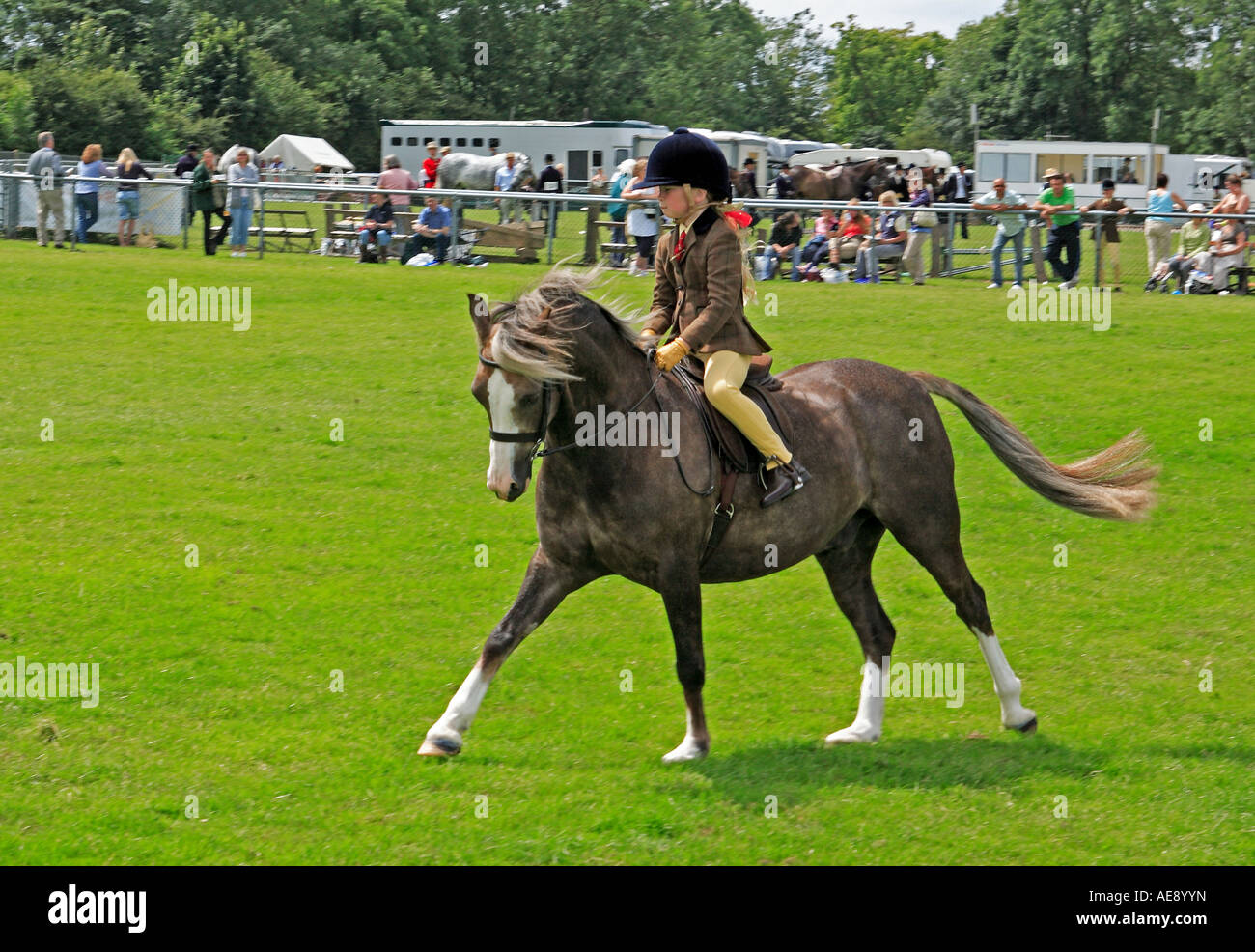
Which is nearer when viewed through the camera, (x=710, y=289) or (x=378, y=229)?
(x=710, y=289)

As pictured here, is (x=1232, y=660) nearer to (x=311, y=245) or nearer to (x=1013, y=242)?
(x=1013, y=242)

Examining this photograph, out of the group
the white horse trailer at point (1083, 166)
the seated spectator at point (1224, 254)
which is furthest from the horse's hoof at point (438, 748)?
the white horse trailer at point (1083, 166)

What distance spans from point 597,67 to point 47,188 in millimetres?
60152

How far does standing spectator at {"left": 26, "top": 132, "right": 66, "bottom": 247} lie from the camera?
26.8 m

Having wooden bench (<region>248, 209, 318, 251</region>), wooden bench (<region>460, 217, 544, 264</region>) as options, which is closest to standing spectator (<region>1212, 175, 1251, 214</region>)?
wooden bench (<region>460, 217, 544, 264</region>)

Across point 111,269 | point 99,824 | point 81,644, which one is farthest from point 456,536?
point 111,269

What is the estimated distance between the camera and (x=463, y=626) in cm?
1072

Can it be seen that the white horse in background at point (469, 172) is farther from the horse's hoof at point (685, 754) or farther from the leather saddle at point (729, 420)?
the horse's hoof at point (685, 754)

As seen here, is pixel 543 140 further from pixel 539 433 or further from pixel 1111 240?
pixel 539 433

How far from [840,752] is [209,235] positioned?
2152 centimetres

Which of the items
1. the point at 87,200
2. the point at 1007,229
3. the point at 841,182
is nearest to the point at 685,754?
the point at 1007,229

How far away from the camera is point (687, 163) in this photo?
25.2 ft

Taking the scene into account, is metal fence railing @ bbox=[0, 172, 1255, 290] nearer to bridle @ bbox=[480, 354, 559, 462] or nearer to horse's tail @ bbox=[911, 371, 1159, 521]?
horse's tail @ bbox=[911, 371, 1159, 521]

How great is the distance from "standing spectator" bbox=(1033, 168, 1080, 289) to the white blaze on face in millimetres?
18328
